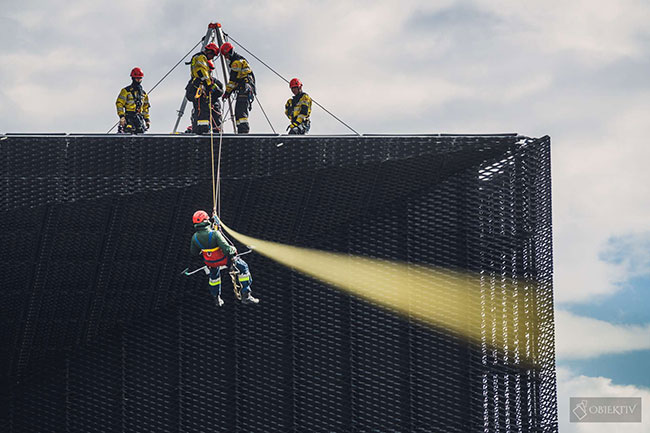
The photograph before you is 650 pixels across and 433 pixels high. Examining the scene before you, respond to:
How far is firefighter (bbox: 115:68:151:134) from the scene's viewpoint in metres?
21.1

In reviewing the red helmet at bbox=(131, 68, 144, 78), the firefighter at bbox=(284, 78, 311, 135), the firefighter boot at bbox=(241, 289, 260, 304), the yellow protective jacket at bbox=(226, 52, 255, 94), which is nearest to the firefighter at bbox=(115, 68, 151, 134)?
the red helmet at bbox=(131, 68, 144, 78)

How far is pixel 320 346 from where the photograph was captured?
19.2 metres

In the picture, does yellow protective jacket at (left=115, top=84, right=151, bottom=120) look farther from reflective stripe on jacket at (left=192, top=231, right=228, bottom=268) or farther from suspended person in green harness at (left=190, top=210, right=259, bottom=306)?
reflective stripe on jacket at (left=192, top=231, right=228, bottom=268)

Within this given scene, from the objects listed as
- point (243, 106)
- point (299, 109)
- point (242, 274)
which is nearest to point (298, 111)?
point (299, 109)

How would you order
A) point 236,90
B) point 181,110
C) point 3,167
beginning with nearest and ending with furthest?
1. point 3,167
2. point 236,90
3. point 181,110

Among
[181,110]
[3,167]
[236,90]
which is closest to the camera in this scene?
[3,167]

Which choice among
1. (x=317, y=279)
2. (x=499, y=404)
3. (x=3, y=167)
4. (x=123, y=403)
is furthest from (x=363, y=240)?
(x=3, y=167)

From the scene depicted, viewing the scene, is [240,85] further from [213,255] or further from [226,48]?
[213,255]

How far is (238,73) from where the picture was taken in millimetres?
20484

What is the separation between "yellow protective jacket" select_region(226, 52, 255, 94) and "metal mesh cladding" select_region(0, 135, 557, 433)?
2.04m

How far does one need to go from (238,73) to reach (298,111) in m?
1.59

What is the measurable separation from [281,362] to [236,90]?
546 centimetres

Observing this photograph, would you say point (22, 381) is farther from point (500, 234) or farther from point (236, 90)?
point (500, 234)

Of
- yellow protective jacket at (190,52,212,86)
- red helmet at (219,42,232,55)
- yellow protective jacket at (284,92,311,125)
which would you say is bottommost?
yellow protective jacket at (284,92,311,125)
